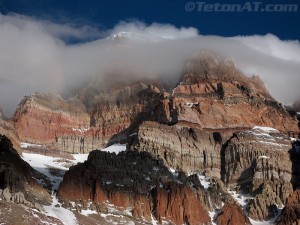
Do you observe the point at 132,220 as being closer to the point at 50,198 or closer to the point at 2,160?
the point at 50,198

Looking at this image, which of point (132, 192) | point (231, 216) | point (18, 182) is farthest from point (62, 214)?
point (231, 216)

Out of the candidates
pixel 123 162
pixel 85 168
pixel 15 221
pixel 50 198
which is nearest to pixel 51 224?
pixel 15 221

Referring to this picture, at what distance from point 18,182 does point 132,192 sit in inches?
1122

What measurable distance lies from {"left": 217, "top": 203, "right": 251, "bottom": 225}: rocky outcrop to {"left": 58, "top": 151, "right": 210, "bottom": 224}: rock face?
11.4 feet

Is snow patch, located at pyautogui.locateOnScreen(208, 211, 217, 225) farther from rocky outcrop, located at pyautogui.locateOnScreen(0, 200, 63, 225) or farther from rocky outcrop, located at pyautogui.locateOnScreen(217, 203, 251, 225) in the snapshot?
rocky outcrop, located at pyautogui.locateOnScreen(0, 200, 63, 225)

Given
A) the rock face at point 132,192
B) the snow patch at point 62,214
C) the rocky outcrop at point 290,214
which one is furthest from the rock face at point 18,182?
the rocky outcrop at point 290,214

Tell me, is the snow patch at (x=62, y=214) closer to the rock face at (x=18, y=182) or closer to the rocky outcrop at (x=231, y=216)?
the rock face at (x=18, y=182)

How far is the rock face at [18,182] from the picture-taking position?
15570cm

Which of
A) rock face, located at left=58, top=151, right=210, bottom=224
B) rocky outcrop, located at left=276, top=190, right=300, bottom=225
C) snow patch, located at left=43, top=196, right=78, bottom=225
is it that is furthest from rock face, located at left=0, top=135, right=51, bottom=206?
rocky outcrop, located at left=276, top=190, right=300, bottom=225

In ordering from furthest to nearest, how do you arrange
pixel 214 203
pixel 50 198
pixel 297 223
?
1. pixel 214 203
2. pixel 297 223
3. pixel 50 198

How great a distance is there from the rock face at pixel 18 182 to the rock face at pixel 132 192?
5.76 metres

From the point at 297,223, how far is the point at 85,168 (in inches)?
2075

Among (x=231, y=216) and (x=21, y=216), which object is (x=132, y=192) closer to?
(x=231, y=216)

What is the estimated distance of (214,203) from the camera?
636 feet
